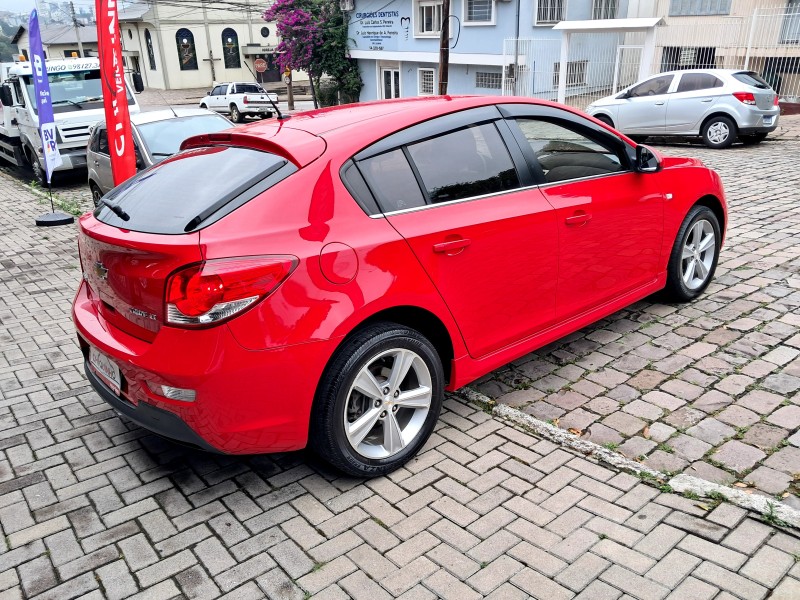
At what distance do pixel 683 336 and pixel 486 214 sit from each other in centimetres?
204

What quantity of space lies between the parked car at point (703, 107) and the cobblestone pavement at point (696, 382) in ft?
26.1

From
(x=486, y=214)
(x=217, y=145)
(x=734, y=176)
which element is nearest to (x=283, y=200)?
(x=217, y=145)

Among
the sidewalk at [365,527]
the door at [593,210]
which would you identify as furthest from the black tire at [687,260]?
the sidewalk at [365,527]

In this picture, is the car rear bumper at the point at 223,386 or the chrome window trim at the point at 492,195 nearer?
the car rear bumper at the point at 223,386

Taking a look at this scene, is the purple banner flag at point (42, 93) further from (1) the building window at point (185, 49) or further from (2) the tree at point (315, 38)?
(1) the building window at point (185, 49)

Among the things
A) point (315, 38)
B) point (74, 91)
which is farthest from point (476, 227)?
point (315, 38)

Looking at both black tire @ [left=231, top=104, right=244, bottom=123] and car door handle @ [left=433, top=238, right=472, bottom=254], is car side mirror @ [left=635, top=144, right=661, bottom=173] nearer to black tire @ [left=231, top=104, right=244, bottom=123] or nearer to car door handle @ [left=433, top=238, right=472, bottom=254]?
car door handle @ [left=433, top=238, right=472, bottom=254]

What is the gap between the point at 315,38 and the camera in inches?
1138

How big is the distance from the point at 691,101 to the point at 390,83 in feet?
57.2

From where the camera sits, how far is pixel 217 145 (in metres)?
3.54

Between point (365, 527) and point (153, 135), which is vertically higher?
point (153, 135)

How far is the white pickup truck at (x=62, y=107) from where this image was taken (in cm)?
1233

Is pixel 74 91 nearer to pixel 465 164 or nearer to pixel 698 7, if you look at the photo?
pixel 465 164

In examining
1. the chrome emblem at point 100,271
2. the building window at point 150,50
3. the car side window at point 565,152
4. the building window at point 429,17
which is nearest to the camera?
the chrome emblem at point 100,271
